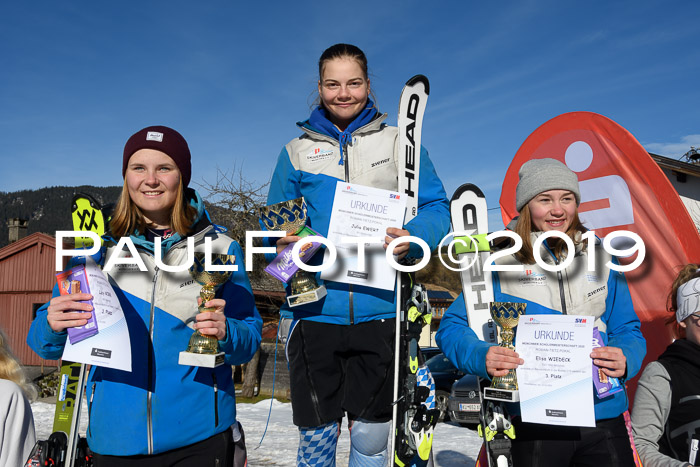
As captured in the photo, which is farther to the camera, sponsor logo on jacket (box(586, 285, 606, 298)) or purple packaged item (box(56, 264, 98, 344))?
sponsor logo on jacket (box(586, 285, 606, 298))

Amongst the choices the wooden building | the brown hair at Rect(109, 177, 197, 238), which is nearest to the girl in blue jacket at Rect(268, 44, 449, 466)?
the brown hair at Rect(109, 177, 197, 238)

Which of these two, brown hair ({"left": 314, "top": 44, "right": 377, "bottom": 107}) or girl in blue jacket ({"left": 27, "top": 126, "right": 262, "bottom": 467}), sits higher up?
brown hair ({"left": 314, "top": 44, "right": 377, "bottom": 107})

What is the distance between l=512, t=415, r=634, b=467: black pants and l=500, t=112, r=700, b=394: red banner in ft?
6.31

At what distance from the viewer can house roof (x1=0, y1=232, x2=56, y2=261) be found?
27.2 metres

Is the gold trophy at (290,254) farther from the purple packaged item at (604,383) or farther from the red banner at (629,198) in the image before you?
the red banner at (629,198)

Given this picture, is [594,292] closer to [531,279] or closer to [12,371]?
[531,279]

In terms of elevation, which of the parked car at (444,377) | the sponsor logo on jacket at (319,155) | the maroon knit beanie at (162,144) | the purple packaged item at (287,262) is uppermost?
the sponsor logo on jacket at (319,155)

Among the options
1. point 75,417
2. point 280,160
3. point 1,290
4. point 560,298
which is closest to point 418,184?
point 280,160

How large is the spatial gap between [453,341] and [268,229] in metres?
1.03

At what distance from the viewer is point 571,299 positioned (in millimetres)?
2494

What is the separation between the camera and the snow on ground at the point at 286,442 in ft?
19.6

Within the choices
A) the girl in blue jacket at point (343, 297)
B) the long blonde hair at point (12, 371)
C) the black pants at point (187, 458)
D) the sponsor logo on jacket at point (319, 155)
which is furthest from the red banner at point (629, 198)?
the long blonde hair at point (12, 371)

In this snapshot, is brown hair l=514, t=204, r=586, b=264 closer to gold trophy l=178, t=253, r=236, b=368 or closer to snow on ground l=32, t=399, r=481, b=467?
gold trophy l=178, t=253, r=236, b=368

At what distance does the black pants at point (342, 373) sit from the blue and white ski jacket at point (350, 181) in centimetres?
8
